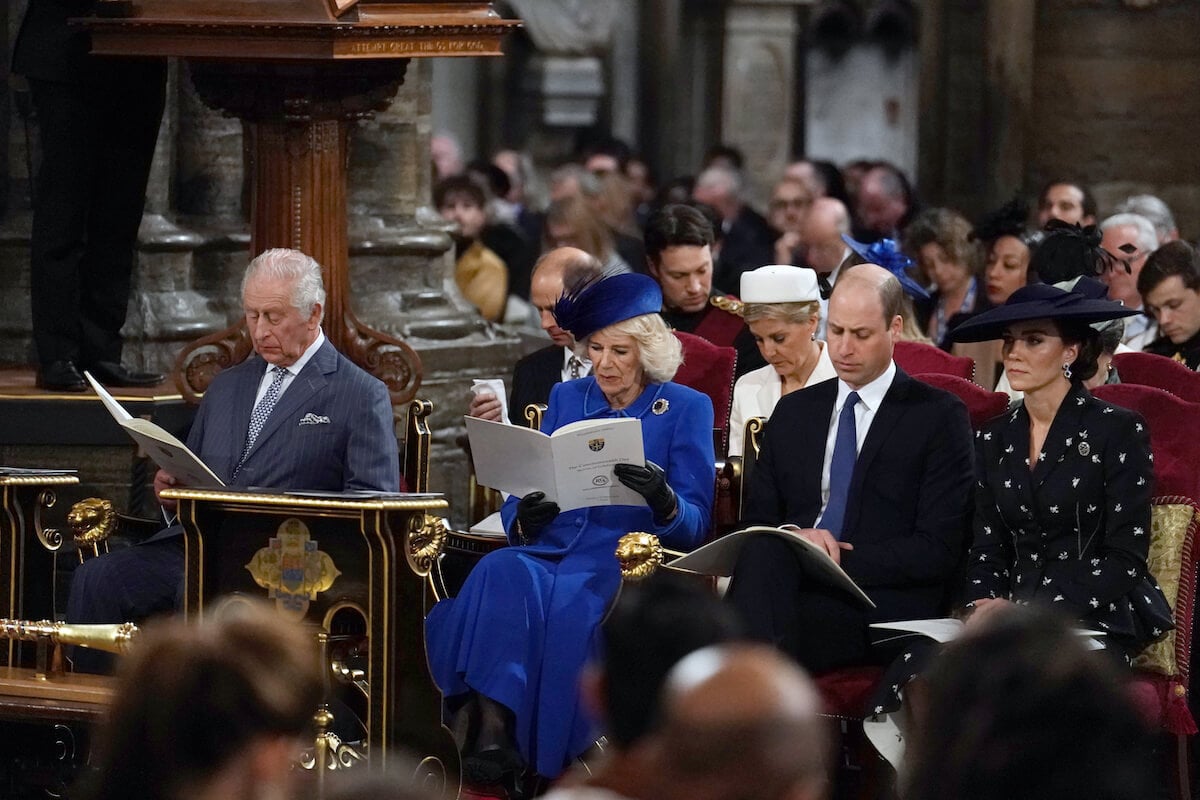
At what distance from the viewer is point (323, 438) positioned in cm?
626

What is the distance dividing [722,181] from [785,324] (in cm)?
643

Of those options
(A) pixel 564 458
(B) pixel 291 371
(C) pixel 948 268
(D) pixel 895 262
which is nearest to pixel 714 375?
(D) pixel 895 262

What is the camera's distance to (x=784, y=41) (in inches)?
730

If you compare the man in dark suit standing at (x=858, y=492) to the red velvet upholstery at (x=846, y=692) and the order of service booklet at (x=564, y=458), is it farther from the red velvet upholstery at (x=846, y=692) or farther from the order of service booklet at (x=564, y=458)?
the order of service booklet at (x=564, y=458)

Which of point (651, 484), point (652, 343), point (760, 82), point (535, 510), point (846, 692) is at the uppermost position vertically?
point (760, 82)

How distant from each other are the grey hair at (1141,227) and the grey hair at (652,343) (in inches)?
133

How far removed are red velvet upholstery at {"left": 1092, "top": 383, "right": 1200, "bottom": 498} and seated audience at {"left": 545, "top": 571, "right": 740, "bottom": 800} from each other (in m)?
3.15

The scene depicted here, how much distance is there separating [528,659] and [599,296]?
1.05 meters

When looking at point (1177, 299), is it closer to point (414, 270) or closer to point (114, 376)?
point (414, 270)

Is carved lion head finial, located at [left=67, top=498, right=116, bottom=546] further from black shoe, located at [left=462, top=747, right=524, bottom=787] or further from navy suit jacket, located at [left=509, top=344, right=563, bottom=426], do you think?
navy suit jacket, located at [left=509, top=344, right=563, bottom=426]

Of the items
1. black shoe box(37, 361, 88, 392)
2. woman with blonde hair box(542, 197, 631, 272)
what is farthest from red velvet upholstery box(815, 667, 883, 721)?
woman with blonde hair box(542, 197, 631, 272)

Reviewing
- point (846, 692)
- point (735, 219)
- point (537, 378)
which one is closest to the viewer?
point (846, 692)

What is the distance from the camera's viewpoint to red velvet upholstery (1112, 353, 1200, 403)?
6.85 m

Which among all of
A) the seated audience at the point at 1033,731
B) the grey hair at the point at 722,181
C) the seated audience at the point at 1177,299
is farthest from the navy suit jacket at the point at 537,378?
the grey hair at the point at 722,181
